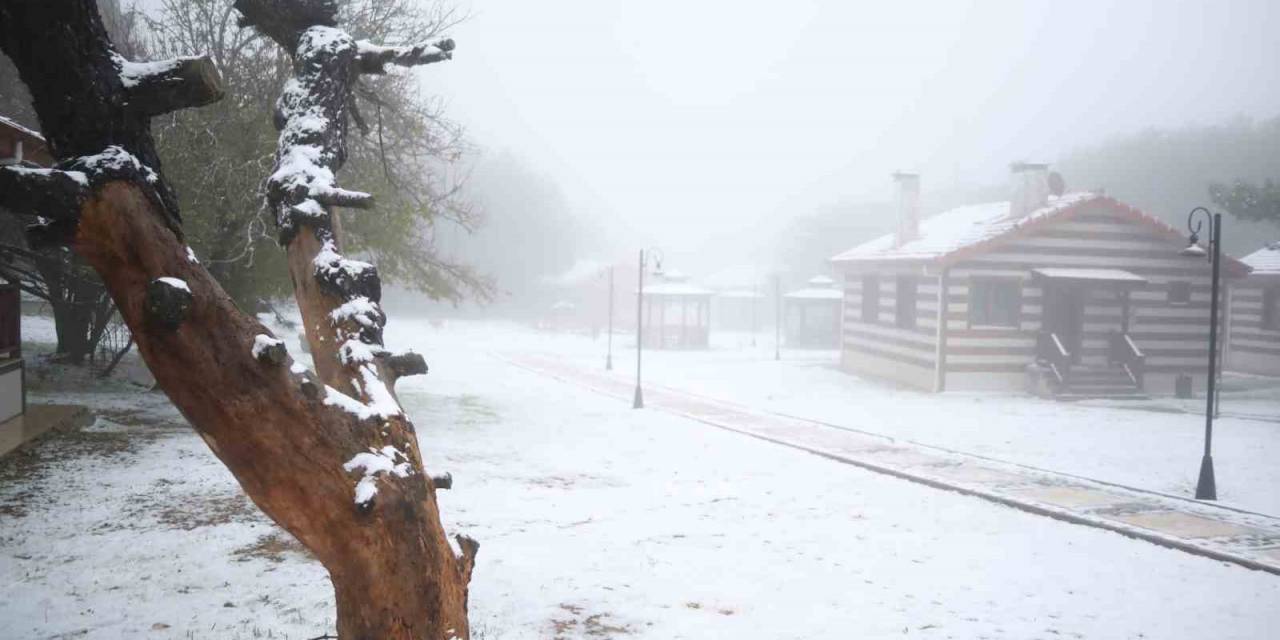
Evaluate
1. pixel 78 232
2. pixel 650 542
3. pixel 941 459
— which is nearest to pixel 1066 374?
pixel 941 459

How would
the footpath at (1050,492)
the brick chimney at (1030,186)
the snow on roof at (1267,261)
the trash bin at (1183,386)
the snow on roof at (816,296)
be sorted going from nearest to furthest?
the footpath at (1050,492) → the trash bin at (1183,386) → the brick chimney at (1030,186) → the snow on roof at (1267,261) → the snow on roof at (816,296)

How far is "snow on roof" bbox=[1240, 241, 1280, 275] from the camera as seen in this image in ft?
95.7

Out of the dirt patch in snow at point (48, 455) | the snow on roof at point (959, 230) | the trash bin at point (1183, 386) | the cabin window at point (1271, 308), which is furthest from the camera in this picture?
the cabin window at point (1271, 308)

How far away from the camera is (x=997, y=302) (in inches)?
951

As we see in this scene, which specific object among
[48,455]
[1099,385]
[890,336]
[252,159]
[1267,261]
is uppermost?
[252,159]

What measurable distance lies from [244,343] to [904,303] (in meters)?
25.0

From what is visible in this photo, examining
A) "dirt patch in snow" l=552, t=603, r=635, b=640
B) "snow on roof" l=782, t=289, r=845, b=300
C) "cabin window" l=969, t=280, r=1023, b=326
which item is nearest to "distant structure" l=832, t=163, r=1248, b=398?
"cabin window" l=969, t=280, r=1023, b=326

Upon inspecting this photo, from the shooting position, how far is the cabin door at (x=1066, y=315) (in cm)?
2408

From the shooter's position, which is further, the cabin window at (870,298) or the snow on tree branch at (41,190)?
the cabin window at (870,298)

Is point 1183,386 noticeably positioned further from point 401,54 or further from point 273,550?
point 401,54

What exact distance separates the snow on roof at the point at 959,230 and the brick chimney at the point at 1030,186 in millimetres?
300

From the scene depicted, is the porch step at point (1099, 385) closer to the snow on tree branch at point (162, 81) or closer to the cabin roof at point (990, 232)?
the cabin roof at point (990, 232)

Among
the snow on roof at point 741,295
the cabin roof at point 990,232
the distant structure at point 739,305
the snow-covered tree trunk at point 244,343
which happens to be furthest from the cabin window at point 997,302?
the distant structure at point 739,305

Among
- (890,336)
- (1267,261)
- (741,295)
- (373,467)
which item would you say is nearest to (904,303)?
(890,336)
